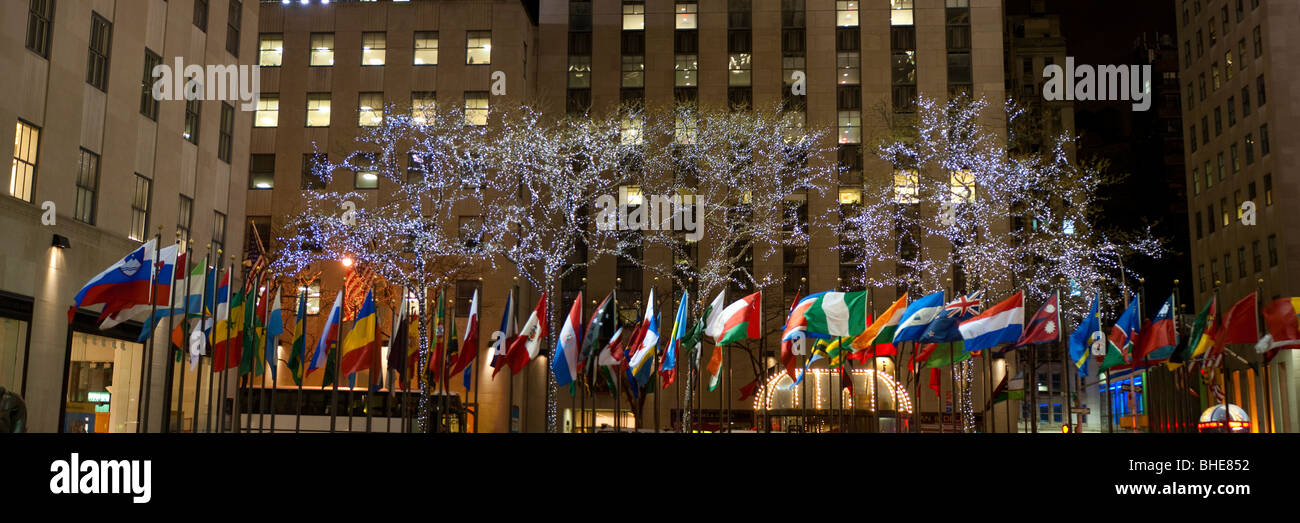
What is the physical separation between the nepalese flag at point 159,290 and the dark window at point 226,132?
518 inches

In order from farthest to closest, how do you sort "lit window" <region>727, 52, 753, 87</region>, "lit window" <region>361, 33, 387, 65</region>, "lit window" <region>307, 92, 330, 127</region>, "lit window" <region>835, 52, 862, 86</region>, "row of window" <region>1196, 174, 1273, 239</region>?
"row of window" <region>1196, 174, 1273, 239</region> < "lit window" <region>727, 52, 753, 87</region> < "lit window" <region>835, 52, 862, 86</region> < "lit window" <region>361, 33, 387, 65</region> < "lit window" <region>307, 92, 330, 127</region>

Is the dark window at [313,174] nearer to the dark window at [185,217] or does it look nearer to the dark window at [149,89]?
the dark window at [185,217]

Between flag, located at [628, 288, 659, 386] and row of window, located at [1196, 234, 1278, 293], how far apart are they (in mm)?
58638

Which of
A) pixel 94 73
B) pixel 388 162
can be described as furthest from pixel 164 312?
pixel 388 162

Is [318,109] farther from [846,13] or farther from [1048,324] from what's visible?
[1048,324]

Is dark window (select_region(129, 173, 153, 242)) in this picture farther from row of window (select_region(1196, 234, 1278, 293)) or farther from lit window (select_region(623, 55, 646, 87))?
row of window (select_region(1196, 234, 1278, 293))

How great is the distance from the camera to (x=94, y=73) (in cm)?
3400

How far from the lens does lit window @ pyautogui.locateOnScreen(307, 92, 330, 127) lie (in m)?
64.9

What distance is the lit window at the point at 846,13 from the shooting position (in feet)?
225

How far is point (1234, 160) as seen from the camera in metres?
87.8

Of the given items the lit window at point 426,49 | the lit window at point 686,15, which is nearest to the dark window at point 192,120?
the lit window at point 426,49

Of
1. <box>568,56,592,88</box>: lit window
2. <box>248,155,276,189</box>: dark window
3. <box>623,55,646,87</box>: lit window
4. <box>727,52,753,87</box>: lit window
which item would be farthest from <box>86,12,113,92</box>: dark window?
<box>727,52,753,87</box>: lit window

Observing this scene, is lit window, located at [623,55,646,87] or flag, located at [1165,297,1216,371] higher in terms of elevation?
lit window, located at [623,55,646,87]
